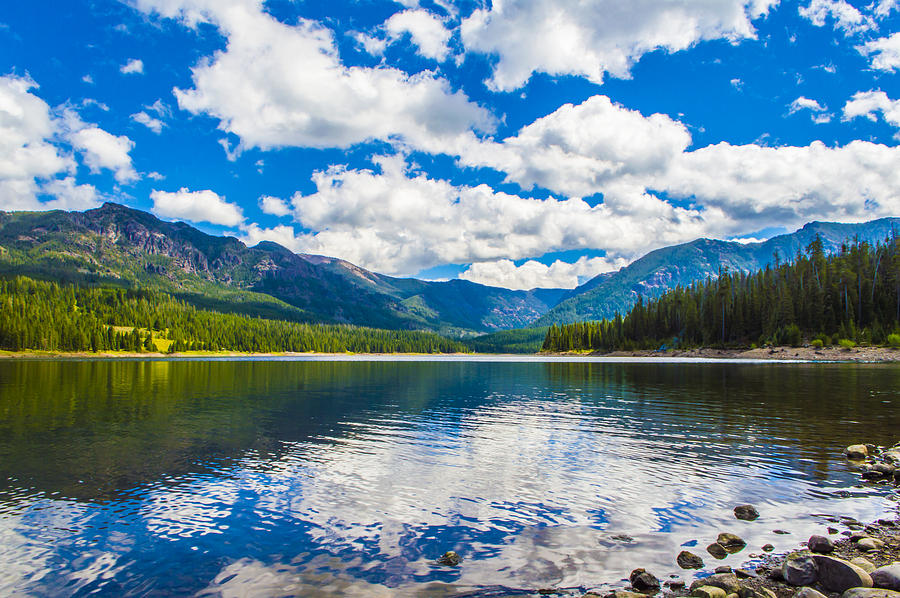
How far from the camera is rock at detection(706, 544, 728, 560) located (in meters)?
13.5

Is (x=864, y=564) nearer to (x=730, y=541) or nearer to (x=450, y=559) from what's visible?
(x=730, y=541)

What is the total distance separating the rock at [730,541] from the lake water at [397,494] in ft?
1.13

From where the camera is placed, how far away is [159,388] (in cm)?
6194

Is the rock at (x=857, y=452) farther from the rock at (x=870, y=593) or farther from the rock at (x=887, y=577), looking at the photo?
the rock at (x=870, y=593)

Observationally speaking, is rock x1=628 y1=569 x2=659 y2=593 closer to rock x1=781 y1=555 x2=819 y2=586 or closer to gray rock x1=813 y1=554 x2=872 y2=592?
rock x1=781 y1=555 x2=819 y2=586

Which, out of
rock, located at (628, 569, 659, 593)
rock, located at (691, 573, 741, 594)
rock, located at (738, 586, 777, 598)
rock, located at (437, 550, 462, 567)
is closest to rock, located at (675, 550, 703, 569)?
rock, located at (691, 573, 741, 594)

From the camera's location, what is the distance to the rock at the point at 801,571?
1127 centimetres

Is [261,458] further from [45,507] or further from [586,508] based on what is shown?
[586,508]

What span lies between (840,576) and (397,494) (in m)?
14.4

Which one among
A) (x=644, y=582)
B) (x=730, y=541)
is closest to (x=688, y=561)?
(x=644, y=582)

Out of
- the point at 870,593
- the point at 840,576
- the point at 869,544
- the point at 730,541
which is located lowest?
the point at 730,541

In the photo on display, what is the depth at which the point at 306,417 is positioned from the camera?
132 feet

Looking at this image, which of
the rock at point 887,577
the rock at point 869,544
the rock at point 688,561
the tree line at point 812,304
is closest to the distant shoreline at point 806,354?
the tree line at point 812,304

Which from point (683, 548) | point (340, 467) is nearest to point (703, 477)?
point (683, 548)
